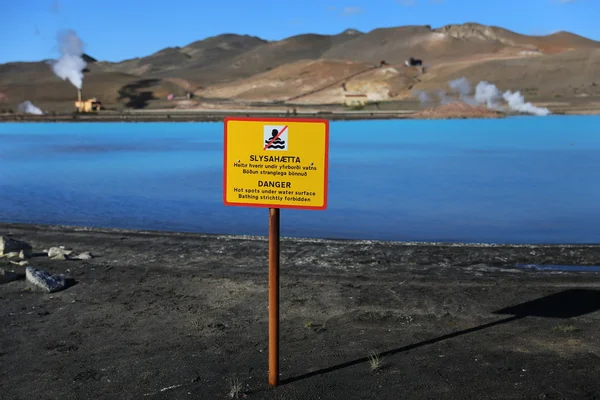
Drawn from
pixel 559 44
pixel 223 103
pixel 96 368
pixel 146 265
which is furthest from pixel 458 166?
pixel 559 44

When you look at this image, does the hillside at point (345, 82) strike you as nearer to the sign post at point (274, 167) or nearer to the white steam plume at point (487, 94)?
the white steam plume at point (487, 94)

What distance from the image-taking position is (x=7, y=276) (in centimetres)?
639

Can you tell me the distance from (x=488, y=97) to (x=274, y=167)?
7107 cm

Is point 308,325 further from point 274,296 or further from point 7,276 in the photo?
point 7,276

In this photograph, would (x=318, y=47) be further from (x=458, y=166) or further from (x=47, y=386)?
(x=47, y=386)

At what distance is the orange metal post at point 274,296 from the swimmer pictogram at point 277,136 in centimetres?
37

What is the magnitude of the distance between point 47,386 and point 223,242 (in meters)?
4.83

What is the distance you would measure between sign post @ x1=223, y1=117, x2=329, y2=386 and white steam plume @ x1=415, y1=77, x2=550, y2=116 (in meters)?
56.6

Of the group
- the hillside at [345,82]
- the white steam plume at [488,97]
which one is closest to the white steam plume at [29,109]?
the hillside at [345,82]

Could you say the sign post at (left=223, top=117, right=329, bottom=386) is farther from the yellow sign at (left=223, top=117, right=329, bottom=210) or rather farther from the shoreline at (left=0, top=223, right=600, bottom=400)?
the shoreline at (left=0, top=223, right=600, bottom=400)

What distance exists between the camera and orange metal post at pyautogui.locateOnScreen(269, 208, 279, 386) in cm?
393

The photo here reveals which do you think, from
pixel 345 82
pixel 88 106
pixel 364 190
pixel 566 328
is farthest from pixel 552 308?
pixel 345 82

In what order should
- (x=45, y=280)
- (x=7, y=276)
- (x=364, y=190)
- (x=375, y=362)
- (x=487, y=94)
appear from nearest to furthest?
1. (x=375, y=362)
2. (x=45, y=280)
3. (x=7, y=276)
4. (x=364, y=190)
5. (x=487, y=94)

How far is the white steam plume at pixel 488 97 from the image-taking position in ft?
200
